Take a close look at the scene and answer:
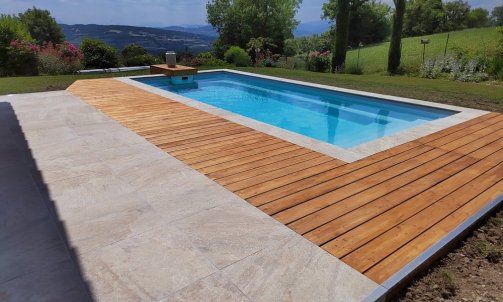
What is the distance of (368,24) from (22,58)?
34463 millimetres

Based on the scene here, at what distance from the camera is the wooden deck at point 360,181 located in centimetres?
257

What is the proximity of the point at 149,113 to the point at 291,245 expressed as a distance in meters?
4.63

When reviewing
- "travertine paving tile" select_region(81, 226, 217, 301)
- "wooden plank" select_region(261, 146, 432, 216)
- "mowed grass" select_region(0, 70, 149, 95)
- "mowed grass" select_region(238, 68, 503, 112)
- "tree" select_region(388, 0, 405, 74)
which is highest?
"tree" select_region(388, 0, 405, 74)

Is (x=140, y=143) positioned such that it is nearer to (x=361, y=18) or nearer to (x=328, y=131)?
(x=328, y=131)

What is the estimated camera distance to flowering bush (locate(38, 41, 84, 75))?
38.3 ft

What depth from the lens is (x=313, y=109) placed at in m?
8.34

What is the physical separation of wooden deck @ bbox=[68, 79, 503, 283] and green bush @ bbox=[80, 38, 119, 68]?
30.1ft

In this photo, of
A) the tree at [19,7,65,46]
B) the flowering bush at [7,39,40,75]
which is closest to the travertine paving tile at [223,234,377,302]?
the flowering bush at [7,39,40,75]

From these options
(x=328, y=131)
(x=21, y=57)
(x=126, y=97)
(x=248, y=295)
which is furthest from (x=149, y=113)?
(x=21, y=57)

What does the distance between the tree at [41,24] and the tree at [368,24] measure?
30921 mm

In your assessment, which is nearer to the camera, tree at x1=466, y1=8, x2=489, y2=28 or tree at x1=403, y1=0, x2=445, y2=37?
tree at x1=403, y1=0, x2=445, y2=37

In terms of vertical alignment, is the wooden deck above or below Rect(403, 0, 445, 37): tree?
below

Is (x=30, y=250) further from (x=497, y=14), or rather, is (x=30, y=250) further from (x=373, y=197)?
(x=497, y=14)

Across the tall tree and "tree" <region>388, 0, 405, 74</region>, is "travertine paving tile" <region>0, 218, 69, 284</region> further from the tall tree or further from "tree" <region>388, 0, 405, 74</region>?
"tree" <region>388, 0, 405, 74</region>
